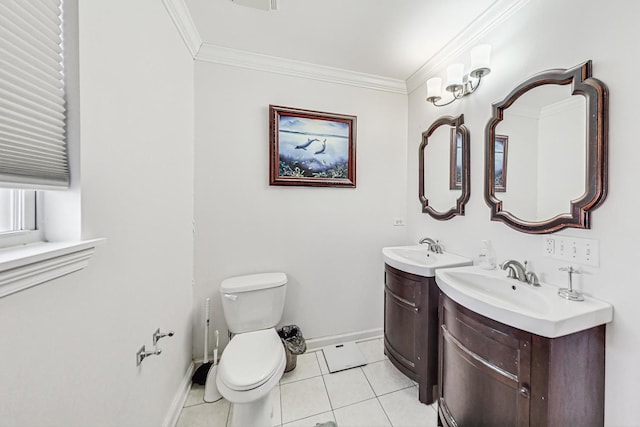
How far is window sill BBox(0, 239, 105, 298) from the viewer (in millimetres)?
472

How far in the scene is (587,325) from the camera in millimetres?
923

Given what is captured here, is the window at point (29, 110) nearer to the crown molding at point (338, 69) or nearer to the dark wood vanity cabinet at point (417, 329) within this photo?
the crown molding at point (338, 69)

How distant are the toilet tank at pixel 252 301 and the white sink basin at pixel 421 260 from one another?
86 centimetres

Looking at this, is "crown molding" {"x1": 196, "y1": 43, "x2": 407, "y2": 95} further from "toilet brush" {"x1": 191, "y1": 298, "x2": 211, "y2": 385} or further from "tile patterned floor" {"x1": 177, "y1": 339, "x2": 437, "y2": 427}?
"tile patterned floor" {"x1": 177, "y1": 339, "x2": 437, "y2": 427}

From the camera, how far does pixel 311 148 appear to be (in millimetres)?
2014

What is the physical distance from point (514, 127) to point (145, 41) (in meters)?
1.98

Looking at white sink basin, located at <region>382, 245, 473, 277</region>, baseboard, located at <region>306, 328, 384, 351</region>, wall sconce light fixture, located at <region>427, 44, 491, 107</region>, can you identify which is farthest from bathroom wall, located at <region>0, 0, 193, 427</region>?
wall sconce light fixture, located at <region>427, 44, 491, 107</region>

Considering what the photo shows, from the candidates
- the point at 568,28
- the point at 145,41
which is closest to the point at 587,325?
the point at 568,28

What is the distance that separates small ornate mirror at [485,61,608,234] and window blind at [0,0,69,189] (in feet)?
6.38

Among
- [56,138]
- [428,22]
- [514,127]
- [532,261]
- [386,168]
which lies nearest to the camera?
[56,138]

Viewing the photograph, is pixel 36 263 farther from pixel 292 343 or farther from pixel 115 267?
pixel 292 343

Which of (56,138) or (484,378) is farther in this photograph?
(484,378)

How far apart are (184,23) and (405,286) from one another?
2.23 m

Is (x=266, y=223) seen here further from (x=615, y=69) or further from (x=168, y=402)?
(x=615, y=69)
